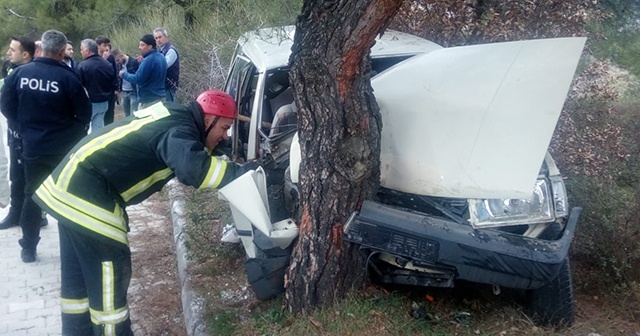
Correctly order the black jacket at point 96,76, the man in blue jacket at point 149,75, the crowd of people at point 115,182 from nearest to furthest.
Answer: the crowd of people at point 115,182 < the black jacket at point 96,76 < the man in blue jacket at point 149,75

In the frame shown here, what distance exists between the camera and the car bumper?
3418 mm

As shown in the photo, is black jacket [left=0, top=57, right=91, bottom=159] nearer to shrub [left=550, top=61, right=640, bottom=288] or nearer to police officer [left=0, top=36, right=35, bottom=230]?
police officer [left=0, top=36, right=35, bottom=230]

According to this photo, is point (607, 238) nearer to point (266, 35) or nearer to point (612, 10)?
point (612, 10)

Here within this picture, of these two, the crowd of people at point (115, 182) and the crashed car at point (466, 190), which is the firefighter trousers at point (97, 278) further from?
the crashed car at point (466, 190)

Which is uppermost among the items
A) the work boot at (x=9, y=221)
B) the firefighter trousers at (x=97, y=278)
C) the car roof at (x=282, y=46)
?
the car roof at (x=282, y=46)

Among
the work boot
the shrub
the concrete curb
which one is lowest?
the work boot

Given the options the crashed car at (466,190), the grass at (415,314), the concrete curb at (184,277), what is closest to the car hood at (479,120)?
the crashed car at (466,190)

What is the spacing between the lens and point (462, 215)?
12.5ft

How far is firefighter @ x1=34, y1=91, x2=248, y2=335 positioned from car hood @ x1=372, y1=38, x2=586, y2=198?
950mm

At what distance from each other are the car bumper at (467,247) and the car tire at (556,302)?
281 millimetres

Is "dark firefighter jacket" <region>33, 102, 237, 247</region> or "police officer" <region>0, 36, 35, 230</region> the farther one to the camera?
"police officer" <region>0, 36, 35, 230</region>

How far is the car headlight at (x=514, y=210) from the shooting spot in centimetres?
365

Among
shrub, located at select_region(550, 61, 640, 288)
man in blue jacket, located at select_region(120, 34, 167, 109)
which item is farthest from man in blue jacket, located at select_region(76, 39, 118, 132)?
shrub, located at select_region(550, 61, 640, 288)

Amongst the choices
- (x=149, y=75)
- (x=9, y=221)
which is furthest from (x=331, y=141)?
(x=149, y=75)
